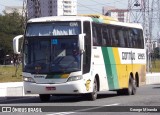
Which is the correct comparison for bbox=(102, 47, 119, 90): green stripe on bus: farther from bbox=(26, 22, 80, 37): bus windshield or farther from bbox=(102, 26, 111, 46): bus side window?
bbox=(26, 22, 80, 37): bus windshield

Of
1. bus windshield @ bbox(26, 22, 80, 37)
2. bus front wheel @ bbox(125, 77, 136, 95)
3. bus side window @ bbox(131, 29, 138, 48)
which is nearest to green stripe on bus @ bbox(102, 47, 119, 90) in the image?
bus front wheel @ bbox(125, 77, 136, 95)

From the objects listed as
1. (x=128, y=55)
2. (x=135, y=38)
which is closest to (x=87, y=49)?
(x=128, y=55)

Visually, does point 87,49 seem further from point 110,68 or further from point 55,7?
point 55,7

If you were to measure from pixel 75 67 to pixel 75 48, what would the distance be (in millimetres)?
762

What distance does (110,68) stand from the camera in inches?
1046

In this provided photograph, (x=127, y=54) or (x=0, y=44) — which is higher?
(x=127, y=54)

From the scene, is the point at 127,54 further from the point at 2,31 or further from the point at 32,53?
the point at 2,31

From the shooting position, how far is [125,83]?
2845cm

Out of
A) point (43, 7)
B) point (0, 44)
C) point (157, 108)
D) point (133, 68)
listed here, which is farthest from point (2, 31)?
point (157, 108)

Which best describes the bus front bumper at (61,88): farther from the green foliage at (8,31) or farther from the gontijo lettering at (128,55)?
the green foliage at (8,31)

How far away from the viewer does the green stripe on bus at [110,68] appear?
2598 cm

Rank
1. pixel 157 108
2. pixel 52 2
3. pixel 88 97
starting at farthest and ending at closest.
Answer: pixel 52 2 → pixel 88 97 → pixel 157 108

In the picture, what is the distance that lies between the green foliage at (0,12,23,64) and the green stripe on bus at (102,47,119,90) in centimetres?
9579

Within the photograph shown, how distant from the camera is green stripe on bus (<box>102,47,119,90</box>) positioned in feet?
85.3
